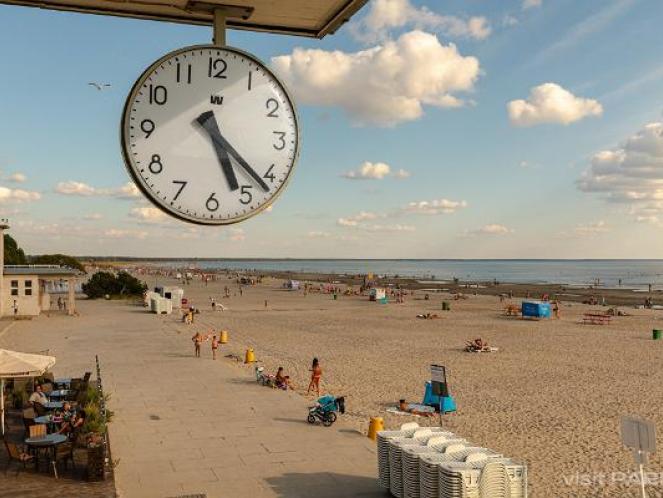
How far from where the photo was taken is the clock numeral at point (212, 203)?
239 cm

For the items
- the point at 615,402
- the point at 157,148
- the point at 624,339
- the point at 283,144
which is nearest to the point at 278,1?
the point at 283,144

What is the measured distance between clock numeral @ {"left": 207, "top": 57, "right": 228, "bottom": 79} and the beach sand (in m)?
10.6

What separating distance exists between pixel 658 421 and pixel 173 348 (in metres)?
18.2

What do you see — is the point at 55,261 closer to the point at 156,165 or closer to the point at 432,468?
the point at 432,468

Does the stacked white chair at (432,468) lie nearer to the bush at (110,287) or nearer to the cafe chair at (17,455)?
the cafe chair at (17,455)

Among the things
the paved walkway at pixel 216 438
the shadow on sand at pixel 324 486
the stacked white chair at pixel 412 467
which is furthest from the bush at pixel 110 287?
the stacked white chair at pixel 412 467

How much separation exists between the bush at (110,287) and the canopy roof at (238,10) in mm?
58913

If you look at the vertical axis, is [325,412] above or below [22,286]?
below

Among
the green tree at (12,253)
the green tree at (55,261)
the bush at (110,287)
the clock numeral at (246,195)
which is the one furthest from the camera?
the green tree at (55,261)

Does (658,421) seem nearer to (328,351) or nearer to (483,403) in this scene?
(483,403)

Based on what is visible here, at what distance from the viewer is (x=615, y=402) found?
18250mm

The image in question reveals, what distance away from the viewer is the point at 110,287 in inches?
2296

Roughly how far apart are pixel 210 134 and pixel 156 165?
245 millimetres

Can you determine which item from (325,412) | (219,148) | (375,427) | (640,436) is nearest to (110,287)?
(325,412)
